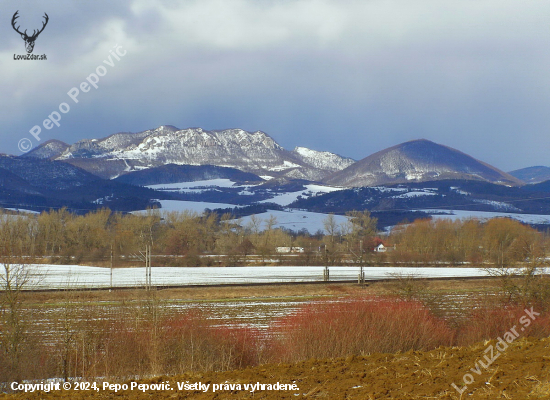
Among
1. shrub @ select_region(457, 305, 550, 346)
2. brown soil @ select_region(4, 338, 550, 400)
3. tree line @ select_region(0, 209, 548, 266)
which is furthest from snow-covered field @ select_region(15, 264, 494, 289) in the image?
brown soil @ select_region(4, 338, 550, 400)

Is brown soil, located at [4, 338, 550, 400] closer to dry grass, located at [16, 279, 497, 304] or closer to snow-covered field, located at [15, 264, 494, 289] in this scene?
dry grass, located at [16, 279, 497, 304]

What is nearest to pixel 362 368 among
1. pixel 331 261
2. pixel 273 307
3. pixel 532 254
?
pixel 532 254

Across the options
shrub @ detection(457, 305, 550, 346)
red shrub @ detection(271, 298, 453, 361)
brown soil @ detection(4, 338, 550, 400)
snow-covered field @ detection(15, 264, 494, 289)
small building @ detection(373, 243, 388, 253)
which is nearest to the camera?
brown soil @ detection(4, 338, 550, 400)

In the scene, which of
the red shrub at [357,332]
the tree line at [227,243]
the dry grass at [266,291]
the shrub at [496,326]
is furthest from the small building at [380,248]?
the red shrub at [357,332]

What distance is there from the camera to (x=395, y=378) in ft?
45.9

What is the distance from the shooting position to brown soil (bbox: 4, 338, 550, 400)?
39.4 feet

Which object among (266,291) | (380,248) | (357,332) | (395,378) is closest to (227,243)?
(380,248)

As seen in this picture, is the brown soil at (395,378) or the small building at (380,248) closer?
the brown soil at (395,378)

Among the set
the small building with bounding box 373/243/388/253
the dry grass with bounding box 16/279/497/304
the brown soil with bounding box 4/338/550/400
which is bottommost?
the dry grass with bounding box 16/279/497/304

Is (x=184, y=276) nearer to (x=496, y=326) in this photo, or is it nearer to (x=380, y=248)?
(x=496, y=326)

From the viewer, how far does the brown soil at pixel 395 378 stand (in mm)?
12023

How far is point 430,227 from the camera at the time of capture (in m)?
124

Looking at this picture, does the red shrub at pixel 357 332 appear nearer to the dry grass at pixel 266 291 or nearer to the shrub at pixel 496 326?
the shrub at pixel 496 326

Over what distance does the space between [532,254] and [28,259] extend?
93.4 feet
